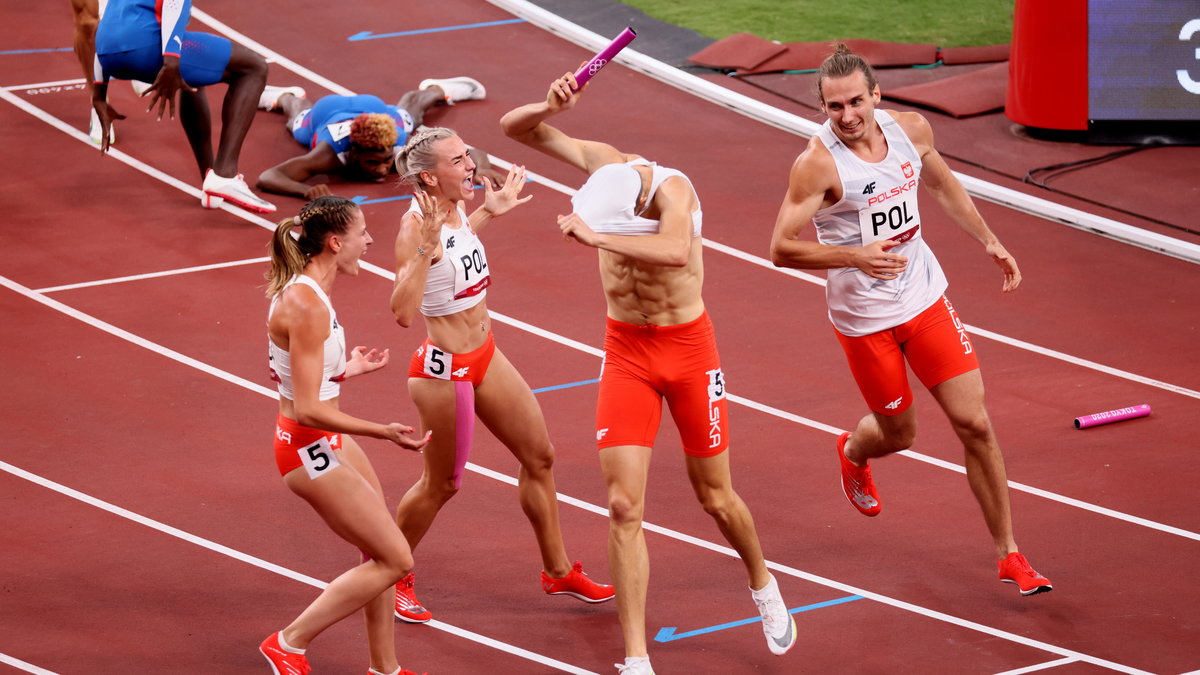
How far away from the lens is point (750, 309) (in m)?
9.91

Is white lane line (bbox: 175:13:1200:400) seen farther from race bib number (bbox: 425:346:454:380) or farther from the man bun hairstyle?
race bib number (bbox: 425:346:454:380)

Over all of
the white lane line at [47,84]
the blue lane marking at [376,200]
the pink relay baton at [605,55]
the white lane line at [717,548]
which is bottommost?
the white lane line at [717,548]

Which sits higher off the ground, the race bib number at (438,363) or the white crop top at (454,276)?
the white crop top at (454,276)

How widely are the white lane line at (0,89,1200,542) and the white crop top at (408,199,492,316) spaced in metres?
2.85

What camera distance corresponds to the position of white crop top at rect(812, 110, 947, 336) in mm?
6316

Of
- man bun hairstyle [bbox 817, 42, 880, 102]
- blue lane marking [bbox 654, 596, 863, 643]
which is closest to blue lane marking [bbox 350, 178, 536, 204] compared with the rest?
man bun hairstyle [bbox 817, 42, 880, 102]

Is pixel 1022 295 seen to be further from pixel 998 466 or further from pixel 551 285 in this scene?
pixel 998 466

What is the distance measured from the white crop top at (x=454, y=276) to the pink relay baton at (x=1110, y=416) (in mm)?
3795

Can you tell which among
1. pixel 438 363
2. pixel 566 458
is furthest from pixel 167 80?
pixel 438 363

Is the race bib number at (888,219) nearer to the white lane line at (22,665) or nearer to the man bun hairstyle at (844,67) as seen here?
the man bun hairstyle at (844,67)

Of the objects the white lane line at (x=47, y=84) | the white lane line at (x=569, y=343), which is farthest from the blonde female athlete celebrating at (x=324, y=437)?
the white lane line at (x=47, y=84)

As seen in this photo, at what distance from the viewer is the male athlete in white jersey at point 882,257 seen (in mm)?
6223

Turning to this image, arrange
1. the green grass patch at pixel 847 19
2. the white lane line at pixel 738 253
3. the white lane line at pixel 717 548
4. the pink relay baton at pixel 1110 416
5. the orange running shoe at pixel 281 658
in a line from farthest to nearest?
the green grass patch at pixel 847 19 → the white lane line at pixel 738 253 → the pink relay baton at pixel 1110 416 → the white lane line at pixel 717 548 → the orange running shoe at pixel 281 658

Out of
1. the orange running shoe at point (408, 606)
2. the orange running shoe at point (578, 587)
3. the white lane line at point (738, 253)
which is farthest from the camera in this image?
the white lane line at point (738, 253)
